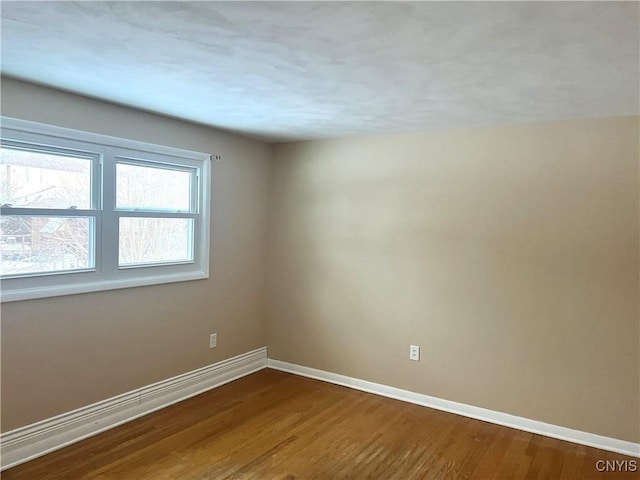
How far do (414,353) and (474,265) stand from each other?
88cm

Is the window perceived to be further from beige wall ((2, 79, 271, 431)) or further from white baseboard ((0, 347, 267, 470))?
white baseboard ((0, 347, 267, 470))

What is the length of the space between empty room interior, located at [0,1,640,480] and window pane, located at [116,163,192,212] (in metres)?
0.02

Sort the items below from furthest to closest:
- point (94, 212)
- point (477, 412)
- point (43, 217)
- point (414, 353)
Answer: point (414, 353), point (477, 412), point (94, 212), point (43, 217)

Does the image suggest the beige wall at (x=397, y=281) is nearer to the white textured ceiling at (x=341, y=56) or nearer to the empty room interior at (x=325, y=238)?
the empty room interior at (x=325, y=238)

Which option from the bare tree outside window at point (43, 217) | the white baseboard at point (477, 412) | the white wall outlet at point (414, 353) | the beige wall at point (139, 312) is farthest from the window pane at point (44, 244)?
the white wall outlet at point (414, 353)

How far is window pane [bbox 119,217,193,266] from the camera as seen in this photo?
3.32 metres

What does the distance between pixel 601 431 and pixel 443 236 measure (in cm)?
168

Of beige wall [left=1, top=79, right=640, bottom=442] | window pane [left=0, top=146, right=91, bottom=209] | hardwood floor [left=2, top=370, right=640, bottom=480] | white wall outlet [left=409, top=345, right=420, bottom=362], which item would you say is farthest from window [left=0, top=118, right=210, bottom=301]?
white wall outlet [left=409, top=345, right=420, bottom=362]

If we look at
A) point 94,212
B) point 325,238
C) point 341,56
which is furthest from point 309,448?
point 341,56

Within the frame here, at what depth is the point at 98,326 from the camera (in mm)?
3092

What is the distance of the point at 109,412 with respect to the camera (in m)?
3.16

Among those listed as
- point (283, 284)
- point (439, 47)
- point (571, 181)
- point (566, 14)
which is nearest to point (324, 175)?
point (283, 284)

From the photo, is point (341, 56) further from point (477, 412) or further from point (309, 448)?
point (477, 412)

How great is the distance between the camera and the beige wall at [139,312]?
8.87 feet
